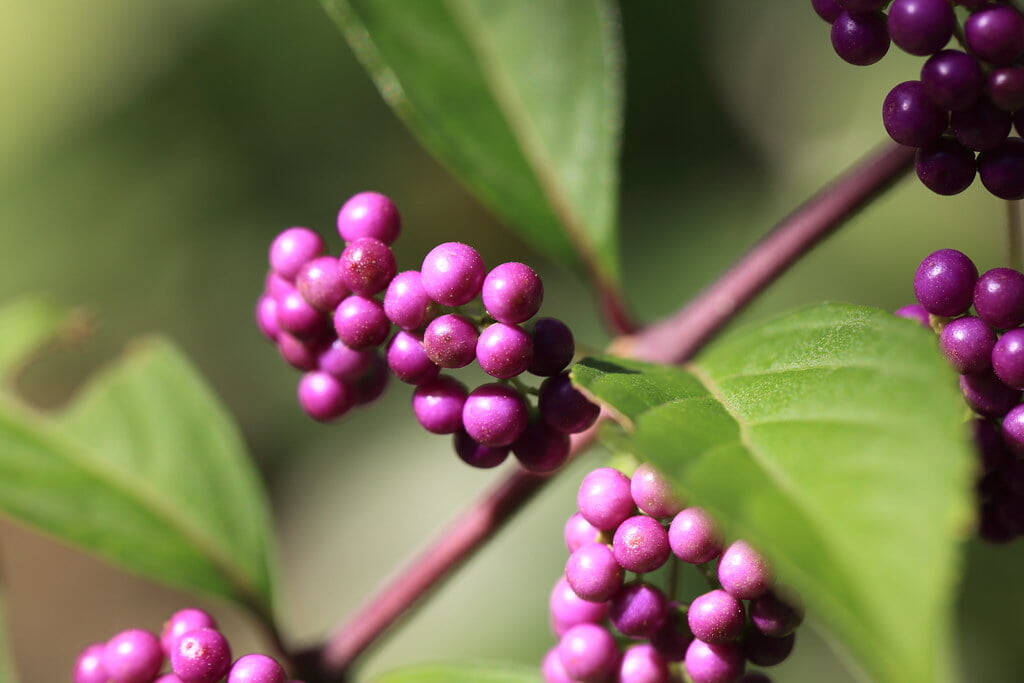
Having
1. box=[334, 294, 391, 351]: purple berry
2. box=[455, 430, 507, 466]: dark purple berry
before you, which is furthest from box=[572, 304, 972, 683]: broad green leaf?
box=[334, 294, 391, 351]: purple berry

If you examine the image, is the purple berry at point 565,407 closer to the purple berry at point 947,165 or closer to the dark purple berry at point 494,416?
the dark purple berry at point 494,416

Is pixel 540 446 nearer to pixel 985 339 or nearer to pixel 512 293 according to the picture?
pixel 512 293

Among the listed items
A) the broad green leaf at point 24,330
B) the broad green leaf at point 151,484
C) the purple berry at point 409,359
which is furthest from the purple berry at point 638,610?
the broad green leaf at point 24,330

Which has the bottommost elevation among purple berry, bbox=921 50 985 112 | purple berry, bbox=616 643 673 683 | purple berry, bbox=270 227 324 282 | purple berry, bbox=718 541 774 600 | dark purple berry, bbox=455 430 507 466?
purple berry, bbox=616 643 673 683

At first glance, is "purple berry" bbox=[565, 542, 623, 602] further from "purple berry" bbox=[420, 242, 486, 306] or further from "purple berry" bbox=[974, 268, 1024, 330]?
"purple berry" bbox=[974, 268, 1024, 330]

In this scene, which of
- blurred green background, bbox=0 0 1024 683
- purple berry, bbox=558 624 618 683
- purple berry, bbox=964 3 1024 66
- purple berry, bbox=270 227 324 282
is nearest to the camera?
purple berry, bbox=964 3 1024 66

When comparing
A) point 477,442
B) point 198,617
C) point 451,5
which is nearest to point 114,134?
point 451,5
